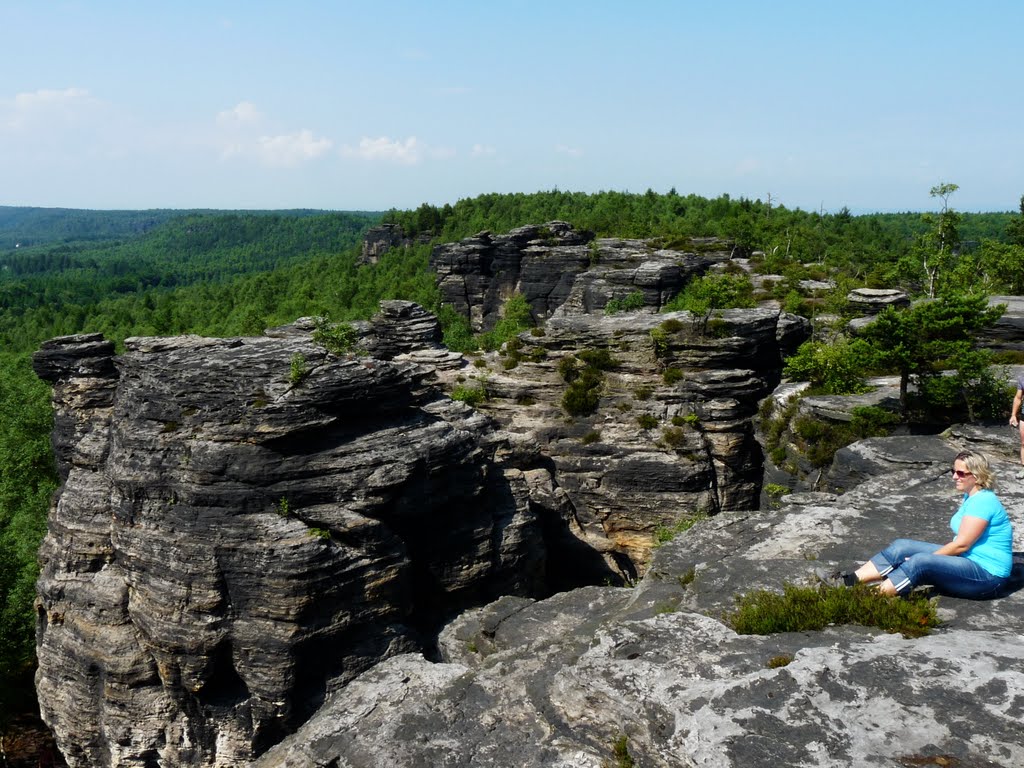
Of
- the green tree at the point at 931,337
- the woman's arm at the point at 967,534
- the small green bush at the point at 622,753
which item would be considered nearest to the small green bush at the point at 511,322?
the green tree at the point at 931,337

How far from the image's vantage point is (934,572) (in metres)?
10.3

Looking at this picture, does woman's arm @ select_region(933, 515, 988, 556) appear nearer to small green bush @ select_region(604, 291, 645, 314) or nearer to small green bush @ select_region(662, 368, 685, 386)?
small green bush @ select_region(662, 368, 685, 386)

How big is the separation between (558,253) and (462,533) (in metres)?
62.8

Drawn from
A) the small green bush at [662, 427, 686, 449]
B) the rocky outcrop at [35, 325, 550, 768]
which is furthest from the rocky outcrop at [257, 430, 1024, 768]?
the small green bush at [662, 427, 686, 449]

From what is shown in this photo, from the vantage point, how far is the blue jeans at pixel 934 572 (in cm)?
1019

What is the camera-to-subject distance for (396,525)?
2509cm

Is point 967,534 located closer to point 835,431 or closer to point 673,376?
point 835,431

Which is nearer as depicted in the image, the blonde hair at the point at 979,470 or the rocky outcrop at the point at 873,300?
the blonde hair at the point at 979,470

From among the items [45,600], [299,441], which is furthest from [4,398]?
[299,441]

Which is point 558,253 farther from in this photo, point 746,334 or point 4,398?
point 4,398

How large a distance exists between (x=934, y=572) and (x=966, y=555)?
2.15ft

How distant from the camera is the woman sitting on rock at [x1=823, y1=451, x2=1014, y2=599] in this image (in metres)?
9.88

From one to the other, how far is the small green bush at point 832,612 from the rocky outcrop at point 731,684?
247 mm

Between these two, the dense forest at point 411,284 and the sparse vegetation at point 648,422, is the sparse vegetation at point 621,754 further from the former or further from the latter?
the sparse vegetation at point 648,422
